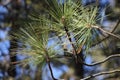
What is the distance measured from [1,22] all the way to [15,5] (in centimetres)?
18

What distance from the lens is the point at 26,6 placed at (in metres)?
3.00

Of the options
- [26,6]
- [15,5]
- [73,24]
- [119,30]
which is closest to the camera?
[73,24]

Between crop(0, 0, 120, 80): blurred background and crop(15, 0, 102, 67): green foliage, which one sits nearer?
crop(15, 0, 102, 67): green foliage

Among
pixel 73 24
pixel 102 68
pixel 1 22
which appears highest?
pixel 1 22

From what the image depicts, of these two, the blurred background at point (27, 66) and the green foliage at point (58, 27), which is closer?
the green foliage at point (58, 27)

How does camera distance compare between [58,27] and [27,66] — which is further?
[27,66]

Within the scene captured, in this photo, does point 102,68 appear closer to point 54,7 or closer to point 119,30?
point 119,30

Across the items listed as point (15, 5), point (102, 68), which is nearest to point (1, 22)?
point (15, 5)

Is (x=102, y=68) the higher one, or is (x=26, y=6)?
(x=26, y=6)

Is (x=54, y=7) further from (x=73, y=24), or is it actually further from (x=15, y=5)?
(x=15, y=5)

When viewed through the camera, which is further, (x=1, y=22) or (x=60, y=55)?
(x=1, y=22)

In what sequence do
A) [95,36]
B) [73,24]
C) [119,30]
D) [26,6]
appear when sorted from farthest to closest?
[26,6], [119,30], [95,36], [73,24]

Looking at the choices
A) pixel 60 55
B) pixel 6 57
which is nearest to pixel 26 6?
pixel 6 57

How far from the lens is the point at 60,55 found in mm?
1766
